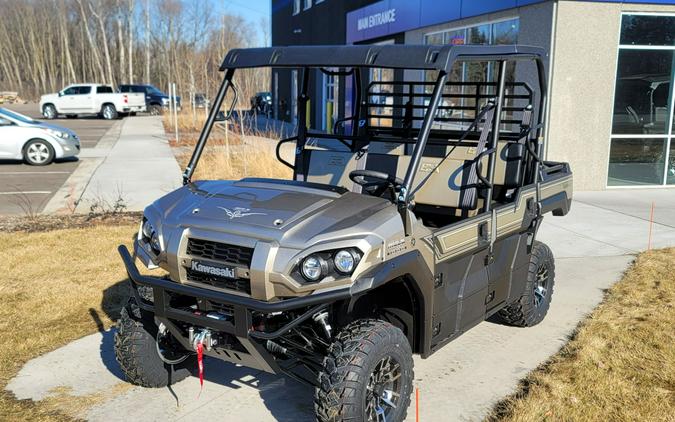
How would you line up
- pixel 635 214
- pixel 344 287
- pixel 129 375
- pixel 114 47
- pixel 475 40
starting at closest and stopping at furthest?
pixel 344 287
pixel 129 375
pixel 635 214
pixel 475 40
pixel 114 47

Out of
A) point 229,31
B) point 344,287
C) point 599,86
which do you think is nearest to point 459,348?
point 344,287

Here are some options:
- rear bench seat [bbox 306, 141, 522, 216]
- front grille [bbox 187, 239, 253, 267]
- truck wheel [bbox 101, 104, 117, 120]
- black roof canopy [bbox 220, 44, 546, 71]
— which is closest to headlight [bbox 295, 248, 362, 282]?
front grille [bbox 187, 239, 253, 267]

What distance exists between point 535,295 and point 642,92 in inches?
324

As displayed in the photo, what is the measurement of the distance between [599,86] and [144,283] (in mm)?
10307

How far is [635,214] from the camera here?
9773 mm

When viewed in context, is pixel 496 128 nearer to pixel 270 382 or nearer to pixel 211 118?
pixel 211 118

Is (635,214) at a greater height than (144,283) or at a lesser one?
lesser

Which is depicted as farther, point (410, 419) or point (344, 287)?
point (410, 419)

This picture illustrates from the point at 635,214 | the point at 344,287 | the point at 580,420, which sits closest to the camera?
the point at 344,287

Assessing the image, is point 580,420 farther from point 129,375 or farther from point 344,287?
point 129,375

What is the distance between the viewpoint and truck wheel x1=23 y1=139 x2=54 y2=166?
1523cm

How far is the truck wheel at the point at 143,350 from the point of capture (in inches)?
151

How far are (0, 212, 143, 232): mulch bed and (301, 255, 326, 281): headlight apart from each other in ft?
20.6

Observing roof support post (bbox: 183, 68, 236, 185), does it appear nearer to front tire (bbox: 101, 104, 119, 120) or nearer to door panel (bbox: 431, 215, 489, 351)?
door panel (bbox: 431, 215, 489, 351)
